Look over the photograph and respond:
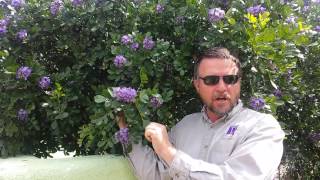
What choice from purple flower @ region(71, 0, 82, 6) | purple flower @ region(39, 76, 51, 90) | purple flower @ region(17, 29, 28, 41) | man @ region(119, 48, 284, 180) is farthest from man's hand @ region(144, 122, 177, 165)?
purple flower @ region(17, 29, 28, 41)

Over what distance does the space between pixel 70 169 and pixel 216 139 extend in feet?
2.75

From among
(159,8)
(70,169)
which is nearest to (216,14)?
(159,8)

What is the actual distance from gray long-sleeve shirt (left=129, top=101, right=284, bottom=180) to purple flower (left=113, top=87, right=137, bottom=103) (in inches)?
12.4

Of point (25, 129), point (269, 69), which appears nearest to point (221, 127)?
point (269, 69)

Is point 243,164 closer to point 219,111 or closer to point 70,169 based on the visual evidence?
point 219,111

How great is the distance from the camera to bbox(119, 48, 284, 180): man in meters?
2.45

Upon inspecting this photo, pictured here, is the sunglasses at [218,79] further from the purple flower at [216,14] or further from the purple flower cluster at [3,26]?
the purple flower cluster at [3,26]

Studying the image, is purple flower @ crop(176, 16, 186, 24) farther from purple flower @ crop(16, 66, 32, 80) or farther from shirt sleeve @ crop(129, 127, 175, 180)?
purple flower @ crop(16, 66, 32, 80)

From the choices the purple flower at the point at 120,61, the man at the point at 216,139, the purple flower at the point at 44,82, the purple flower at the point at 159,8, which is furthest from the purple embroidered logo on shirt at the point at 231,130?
the purple flower at the point at 44,82

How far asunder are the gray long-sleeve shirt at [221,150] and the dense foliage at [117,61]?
0.17 m

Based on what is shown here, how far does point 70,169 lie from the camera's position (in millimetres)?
2660

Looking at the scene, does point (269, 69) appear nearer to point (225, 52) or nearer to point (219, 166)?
point (225, 52)

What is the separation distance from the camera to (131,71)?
9.46ft

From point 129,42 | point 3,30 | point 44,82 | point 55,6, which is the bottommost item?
point 44,82
